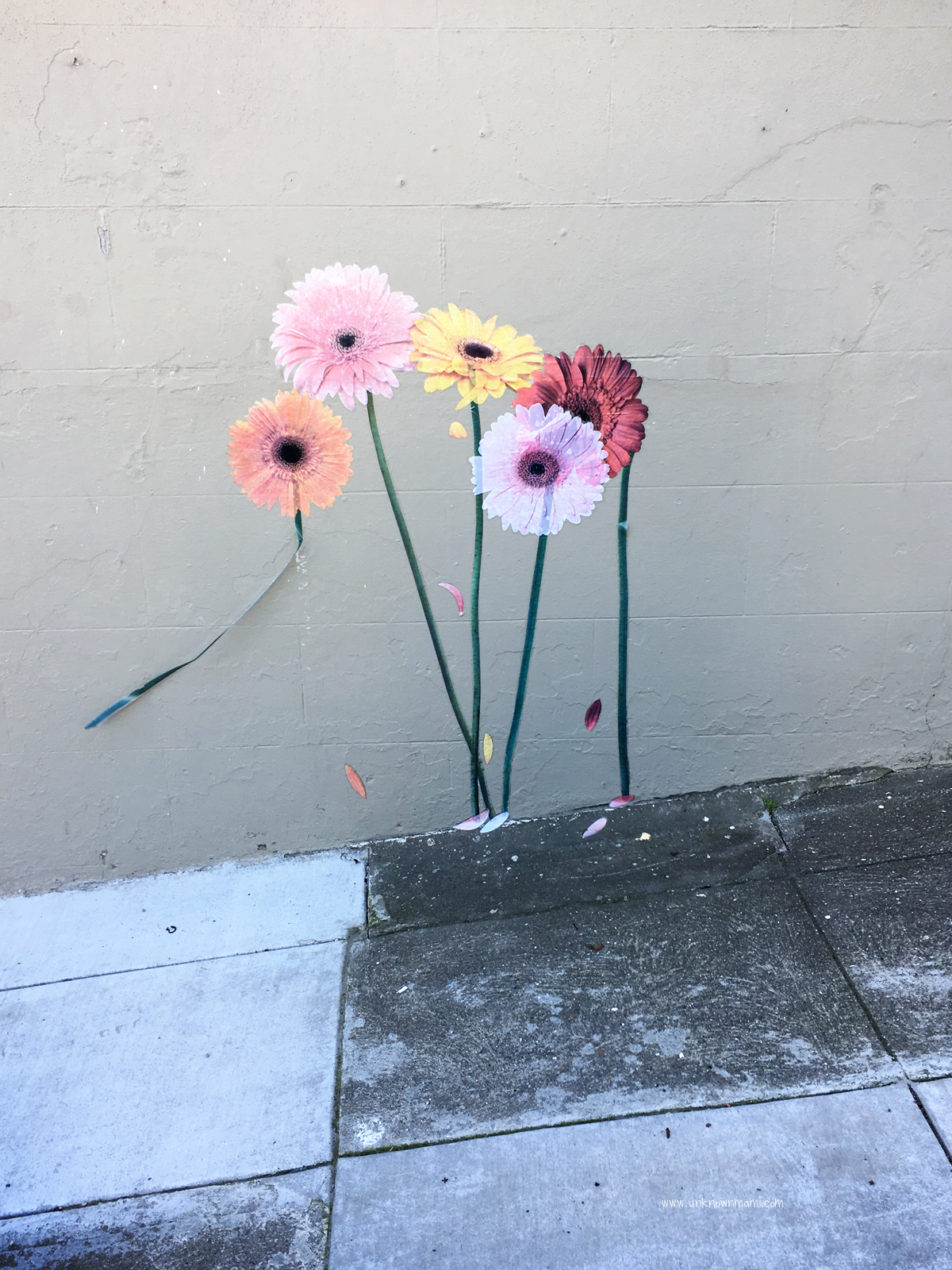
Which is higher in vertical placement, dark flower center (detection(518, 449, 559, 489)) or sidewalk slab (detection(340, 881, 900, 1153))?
dark flower center (detection(518, 449, 559, 489))

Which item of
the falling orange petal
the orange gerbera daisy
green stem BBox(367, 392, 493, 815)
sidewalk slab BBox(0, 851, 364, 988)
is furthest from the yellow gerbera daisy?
sidewalk slab BBox(0, 851, 364, 988)

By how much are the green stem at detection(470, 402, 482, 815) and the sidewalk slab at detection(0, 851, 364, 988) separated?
21.0 inches

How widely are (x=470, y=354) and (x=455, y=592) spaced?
79 centimetres

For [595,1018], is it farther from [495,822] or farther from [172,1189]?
[172,1189]

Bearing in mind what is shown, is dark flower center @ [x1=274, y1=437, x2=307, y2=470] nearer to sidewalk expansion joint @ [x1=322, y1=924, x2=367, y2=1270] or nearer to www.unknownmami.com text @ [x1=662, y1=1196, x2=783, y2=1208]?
sidewalk expansion joint @ [x1=322, y1=924, x2=367, y2=1270]

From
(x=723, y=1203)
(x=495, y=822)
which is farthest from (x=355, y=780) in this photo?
(x=723, y=1203)

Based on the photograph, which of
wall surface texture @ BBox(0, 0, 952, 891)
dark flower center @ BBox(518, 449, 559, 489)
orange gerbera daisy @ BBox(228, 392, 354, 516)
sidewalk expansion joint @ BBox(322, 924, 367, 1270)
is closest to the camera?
sidewalk expansion joint @ BBox(322, 924, 367, 1270)

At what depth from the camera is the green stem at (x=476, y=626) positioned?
3170 millimetres

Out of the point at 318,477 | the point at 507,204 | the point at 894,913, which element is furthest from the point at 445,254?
the point at 894,913

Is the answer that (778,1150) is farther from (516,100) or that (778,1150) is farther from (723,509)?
(516,100)

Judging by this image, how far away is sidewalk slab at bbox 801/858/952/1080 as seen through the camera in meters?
2.55

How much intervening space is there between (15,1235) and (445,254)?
2.88 meters

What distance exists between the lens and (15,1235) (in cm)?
226

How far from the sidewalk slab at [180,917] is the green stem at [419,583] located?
0.61 meters
